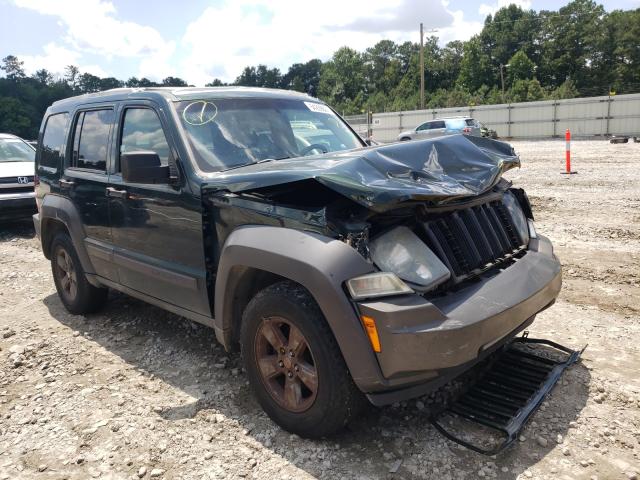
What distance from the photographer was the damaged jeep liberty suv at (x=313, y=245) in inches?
103

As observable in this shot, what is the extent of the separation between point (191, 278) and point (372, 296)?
1.49m

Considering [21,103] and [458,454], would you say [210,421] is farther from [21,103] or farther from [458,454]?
[21,103]

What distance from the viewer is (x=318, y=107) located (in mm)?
4812

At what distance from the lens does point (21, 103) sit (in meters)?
64.3

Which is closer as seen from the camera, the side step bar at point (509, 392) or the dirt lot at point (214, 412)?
the dirt lot at point (214, 412)

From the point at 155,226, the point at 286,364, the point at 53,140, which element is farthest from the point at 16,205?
the point at 286,364

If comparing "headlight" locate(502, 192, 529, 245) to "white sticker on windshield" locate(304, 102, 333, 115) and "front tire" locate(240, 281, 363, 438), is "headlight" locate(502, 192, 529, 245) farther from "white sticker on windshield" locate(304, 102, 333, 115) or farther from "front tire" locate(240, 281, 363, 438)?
"white sticker on windshield" locate(304, 102, 333, 115)

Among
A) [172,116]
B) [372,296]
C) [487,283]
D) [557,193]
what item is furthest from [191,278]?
[557,193]

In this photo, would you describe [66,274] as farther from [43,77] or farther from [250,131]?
[43,77]

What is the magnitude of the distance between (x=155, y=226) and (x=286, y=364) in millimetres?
1523

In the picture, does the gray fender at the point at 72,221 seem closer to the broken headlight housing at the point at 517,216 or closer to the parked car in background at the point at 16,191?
the broken headlight housing at the point at 517,216

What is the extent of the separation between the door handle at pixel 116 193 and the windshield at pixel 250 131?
2.60ft

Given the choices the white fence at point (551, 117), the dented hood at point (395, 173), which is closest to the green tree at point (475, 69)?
the white fence at point (551, 117)

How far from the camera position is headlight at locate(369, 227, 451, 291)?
8.82ft
